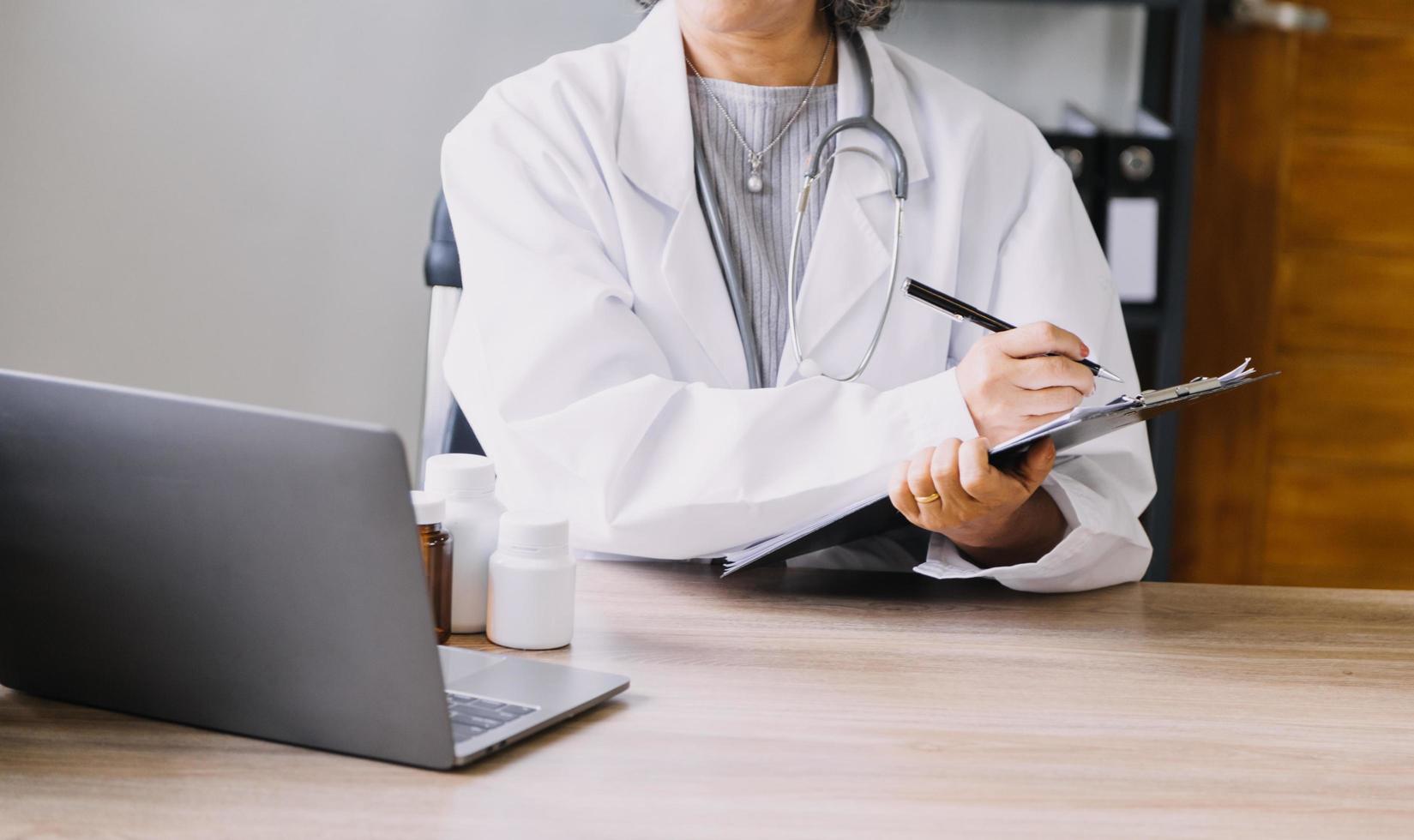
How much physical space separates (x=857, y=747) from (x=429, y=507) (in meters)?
0.33

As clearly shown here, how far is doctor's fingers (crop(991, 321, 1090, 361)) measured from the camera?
3.46 ft

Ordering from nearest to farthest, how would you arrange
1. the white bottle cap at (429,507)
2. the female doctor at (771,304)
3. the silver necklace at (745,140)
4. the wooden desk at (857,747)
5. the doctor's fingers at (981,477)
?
1. the wooden desk at (857,747)
2. the white bottle cap at (429,507)
3. the doctor's fingers at (981,477)
4. the female doctor at (771,304)
5. the silver necklace at (745,140)

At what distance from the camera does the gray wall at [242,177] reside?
7.75 feet

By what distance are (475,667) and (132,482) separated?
0.24 metres

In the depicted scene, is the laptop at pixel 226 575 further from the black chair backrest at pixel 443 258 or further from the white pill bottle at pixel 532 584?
the black chair backrest at pixel 443 258

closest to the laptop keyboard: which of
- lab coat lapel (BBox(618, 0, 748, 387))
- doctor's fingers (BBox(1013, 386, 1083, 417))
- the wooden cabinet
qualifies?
doctor's fingers (BBox(1013, 386, 1083, 417))

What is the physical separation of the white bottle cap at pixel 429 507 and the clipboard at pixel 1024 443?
26 centimetres

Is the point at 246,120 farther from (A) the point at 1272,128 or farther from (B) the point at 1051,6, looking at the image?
(A) the point at 1272,128

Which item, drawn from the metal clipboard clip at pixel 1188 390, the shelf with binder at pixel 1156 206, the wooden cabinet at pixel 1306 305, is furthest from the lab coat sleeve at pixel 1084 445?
the wooden cabinet at pixel 1306 305

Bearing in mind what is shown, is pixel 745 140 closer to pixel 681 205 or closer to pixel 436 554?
pixel 681 205

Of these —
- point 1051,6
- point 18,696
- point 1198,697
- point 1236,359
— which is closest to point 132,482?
point 18,696

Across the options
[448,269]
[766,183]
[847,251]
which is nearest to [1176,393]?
[847,251]

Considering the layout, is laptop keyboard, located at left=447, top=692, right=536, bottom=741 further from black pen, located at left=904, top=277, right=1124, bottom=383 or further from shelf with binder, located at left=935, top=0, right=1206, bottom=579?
shelf with binder, located at left=935, top=0, right=1206, bottom=579

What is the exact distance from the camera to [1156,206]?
2.25 meters
